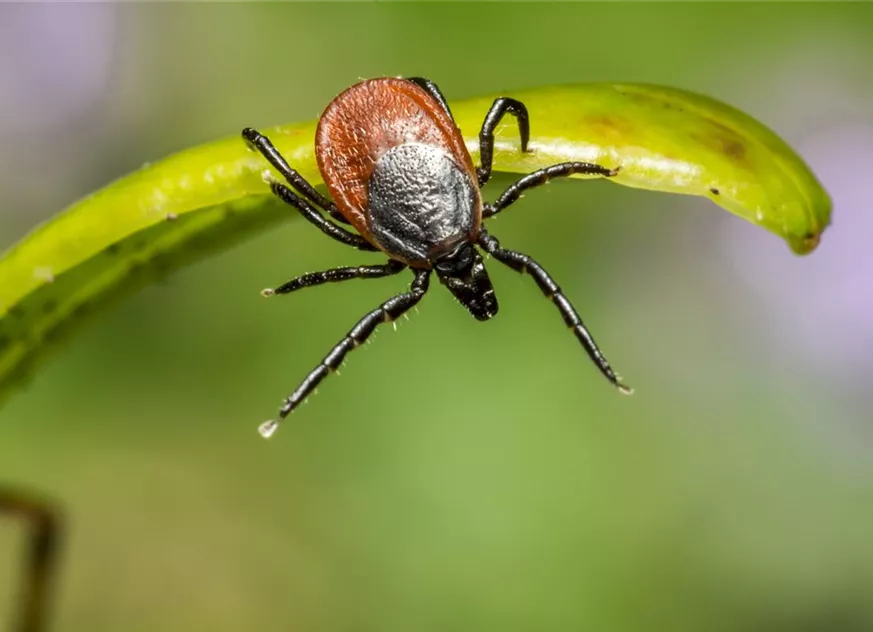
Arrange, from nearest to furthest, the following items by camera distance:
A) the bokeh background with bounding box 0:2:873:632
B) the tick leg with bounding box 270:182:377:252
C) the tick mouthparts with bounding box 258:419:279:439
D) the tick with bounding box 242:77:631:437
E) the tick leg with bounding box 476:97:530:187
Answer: the tick leg with bounding box 476:97:530:187 < the tick leg with bounding box 270:182:377:252 < the tick mouthparts with bounding box 258:419:279:439 < the tick with bounding box 242:77:631:437 < the bokeh background with bounding box 0:2:873:632

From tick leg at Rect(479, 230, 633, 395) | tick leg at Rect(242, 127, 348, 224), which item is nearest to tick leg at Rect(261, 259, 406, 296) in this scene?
tick leg at Rect(479, 230, 633, 395)

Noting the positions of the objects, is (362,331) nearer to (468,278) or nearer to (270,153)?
(468,278)

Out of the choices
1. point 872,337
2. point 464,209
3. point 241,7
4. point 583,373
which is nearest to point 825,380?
point 872,337

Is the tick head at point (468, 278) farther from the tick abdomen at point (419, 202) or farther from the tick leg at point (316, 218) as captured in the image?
the tick leg at point (316, 218)

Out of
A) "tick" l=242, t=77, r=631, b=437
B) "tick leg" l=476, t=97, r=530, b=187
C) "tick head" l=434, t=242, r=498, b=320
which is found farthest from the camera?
"tick head" l=434, t=242, r=498, b=320

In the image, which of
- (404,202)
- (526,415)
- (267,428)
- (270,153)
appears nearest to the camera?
(270,153)

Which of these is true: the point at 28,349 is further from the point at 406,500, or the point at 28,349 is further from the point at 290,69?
the point at 290,69

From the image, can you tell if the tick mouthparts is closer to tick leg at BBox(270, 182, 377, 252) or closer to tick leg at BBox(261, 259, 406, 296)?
tick leg at BBox(261, 259, 406, 296)

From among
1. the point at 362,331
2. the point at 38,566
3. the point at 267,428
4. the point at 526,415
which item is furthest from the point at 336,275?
the point at 526,415
